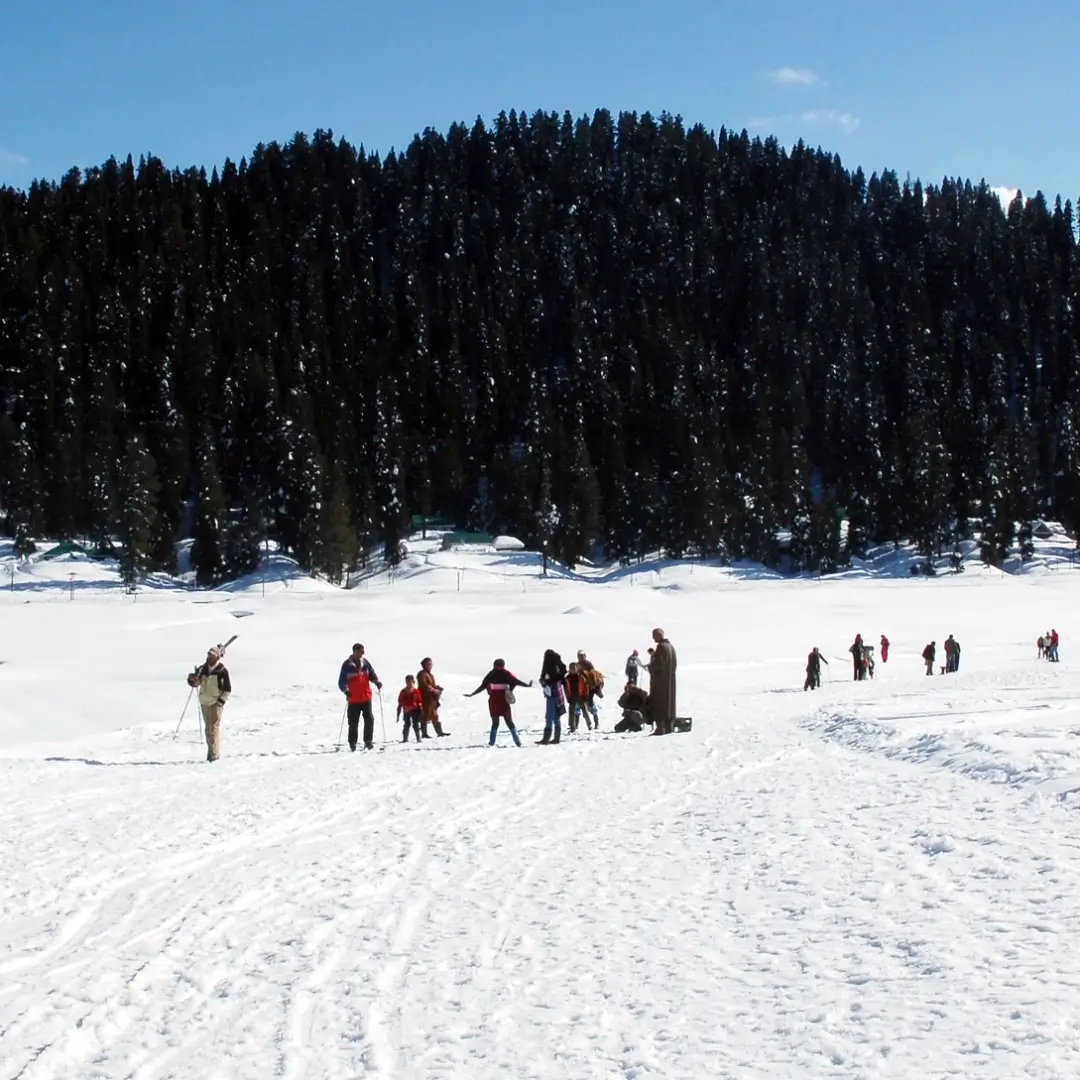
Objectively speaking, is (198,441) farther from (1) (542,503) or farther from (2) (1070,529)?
(2) (1070,529)

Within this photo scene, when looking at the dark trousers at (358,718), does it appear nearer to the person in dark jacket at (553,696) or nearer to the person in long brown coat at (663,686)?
the person in dark jacket at (553,696)

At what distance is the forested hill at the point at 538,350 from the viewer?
90688 millimetres

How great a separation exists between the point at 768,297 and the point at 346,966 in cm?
14059

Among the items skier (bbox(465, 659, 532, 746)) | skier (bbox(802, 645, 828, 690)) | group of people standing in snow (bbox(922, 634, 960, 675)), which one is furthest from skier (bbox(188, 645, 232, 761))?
group of people standing in snow (bbox(922, 634, 960, 675))

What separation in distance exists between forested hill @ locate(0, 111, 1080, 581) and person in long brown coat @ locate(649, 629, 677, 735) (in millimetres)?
62476

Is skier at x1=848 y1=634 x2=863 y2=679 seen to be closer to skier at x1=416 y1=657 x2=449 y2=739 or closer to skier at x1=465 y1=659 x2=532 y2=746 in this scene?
Result: skier at x1=416 y1=657 x2=449 y2=739

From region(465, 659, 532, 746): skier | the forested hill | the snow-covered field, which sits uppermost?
the forested hill

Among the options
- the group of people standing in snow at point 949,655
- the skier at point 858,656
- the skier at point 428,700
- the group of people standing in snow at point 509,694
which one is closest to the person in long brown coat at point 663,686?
the group of people standing in snow at point 509,694

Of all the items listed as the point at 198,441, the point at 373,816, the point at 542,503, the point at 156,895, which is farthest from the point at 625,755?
the point at 198,441

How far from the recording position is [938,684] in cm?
2748

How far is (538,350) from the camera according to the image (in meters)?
133

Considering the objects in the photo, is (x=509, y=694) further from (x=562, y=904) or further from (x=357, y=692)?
(x=562, y=904)

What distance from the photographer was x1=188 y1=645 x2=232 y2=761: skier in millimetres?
16172

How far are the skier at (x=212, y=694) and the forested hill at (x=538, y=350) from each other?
61.9 meters
